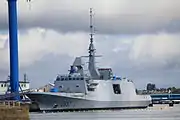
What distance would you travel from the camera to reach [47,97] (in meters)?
143

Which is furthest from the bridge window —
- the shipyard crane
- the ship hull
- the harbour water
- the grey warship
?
the shipyard crane

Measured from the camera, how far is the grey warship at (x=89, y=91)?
476 feet

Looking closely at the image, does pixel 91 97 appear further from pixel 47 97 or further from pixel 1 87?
pixel 1 87

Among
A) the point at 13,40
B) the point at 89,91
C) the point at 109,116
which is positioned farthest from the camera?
the point at 89,91

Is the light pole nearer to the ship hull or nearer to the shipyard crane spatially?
the shipyard crane

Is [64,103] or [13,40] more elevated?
[13,40]

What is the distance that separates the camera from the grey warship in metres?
145

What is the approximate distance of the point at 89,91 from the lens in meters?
150

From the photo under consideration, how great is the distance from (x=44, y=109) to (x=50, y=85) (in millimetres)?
15858

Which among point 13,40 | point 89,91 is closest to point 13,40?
point 13,40

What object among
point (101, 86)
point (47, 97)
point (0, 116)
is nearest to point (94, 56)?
point (101, 86)

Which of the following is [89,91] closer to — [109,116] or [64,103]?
[64,103]

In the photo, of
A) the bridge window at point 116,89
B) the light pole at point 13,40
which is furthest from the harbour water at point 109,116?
the bridge window at point 116,89

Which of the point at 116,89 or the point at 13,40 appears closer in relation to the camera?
the point at 13,40
